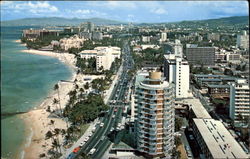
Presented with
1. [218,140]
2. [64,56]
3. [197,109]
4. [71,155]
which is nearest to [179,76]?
[197,109]

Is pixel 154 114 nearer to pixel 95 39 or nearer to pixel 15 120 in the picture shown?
pixel 15 120

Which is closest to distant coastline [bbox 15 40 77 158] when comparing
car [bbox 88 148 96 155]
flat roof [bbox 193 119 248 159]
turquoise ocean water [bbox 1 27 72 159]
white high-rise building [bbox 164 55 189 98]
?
turquoise ocean water [bbox 1 27 72 159]

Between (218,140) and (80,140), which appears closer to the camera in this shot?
(218,140)

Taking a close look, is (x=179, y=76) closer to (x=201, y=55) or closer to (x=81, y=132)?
(x=81, y=132)

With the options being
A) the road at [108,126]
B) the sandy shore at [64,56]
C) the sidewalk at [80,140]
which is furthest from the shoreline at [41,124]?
the sandy shore at [64,56]

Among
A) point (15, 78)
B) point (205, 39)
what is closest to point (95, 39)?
point (205, 39)

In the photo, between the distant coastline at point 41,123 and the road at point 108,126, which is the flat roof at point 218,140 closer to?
the road at point 108,126

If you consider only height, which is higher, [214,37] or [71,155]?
[214,37]

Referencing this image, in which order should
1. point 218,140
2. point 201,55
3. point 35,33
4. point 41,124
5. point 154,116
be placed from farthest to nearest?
point 35,33 → point 201,55 → point 41,124 → point 218,140 → point 154,116
